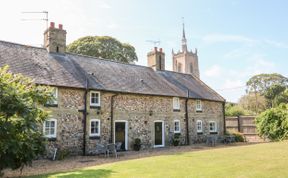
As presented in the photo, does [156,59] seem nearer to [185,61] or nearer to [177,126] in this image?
[177,126]

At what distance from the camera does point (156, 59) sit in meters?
29.5

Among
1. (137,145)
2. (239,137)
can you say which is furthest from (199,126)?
(137,145)

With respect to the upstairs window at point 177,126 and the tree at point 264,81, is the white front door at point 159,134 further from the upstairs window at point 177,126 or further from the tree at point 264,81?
the tree at point 264,81

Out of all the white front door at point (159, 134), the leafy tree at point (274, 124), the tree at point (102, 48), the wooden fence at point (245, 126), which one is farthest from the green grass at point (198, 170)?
the tree at point (102, 48)

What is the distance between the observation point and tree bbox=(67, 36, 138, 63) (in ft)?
136

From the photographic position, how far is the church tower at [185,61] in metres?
89.2

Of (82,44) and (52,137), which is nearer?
(52,137)

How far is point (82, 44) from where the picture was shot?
137 feet

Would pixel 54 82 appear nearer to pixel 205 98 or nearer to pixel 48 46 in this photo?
pixel 48 46

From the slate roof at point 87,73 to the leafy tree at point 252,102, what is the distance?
108 feet

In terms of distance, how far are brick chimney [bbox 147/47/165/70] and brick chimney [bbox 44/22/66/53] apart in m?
10.4

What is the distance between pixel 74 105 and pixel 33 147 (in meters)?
7.40

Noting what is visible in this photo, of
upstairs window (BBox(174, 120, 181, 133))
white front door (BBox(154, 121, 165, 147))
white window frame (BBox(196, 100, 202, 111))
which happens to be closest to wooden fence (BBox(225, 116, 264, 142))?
white window frame (BBox(196, 100, 202, 111))

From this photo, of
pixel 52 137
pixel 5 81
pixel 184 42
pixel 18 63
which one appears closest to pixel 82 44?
pixel 18 63
